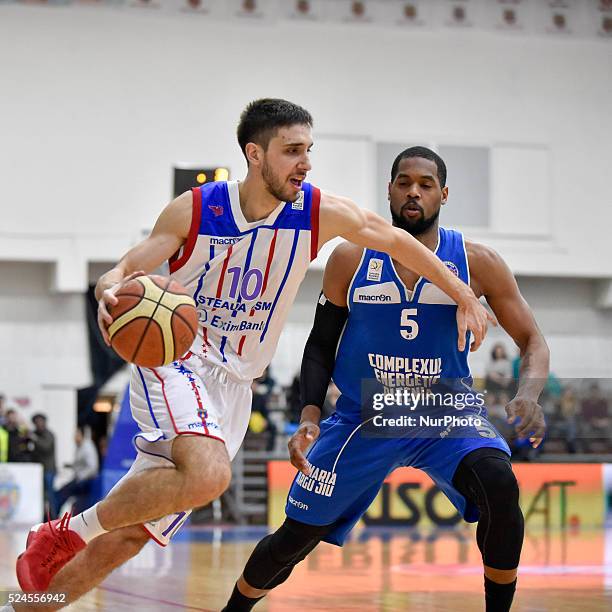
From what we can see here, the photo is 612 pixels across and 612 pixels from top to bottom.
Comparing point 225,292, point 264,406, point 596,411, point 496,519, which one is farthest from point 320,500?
point 264,406

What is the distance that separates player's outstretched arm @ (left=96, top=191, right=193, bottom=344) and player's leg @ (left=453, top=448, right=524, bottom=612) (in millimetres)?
1587

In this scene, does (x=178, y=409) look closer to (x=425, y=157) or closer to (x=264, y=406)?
(x=425, y=157)

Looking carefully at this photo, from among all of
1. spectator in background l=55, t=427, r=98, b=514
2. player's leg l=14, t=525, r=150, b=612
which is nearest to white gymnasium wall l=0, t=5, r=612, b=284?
spectator in background l=55, t=427, r=98, b=514

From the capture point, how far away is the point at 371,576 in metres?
8.36

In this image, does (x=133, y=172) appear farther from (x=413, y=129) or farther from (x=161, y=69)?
(x=413, y=129)

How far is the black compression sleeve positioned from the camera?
17.7 ft

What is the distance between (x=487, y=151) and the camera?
22672 millimetres

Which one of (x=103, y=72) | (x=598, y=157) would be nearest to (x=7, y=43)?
(x=103, y=72)

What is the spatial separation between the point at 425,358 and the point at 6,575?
12.9 ft

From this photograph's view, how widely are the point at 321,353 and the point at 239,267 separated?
0.78m

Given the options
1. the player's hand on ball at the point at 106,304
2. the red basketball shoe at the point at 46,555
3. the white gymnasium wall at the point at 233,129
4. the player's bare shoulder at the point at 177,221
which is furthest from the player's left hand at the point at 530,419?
the white gymnasium wall at the point at 233,129

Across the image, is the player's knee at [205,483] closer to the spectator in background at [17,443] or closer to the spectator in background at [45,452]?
the spectator in background at [45,452]

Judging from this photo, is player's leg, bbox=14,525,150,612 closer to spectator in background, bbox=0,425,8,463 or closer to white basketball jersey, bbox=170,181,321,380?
white basketball jersey, bbox=170,181,321,380

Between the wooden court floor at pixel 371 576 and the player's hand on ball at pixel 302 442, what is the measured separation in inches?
55.8
